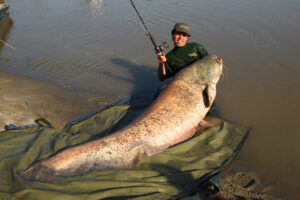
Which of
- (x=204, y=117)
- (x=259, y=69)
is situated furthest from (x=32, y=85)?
(x=259, y=69)

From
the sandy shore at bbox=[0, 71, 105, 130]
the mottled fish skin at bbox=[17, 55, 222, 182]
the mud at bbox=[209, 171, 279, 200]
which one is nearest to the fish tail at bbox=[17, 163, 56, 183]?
the mottled fish skin at bbox=[17, 55, 222, 182]

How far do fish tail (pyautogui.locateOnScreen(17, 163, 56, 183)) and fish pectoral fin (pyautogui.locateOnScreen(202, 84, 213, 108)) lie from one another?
2310 millimetres

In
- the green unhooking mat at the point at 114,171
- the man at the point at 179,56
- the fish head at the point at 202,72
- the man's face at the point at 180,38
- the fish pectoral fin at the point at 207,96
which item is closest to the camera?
the green unhooking mat at the point at 114,171

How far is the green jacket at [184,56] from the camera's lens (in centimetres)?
423

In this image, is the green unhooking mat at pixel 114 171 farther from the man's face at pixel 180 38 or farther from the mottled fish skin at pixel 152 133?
the man's face at pixel 180 38

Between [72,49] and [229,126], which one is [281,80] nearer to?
[229,126]

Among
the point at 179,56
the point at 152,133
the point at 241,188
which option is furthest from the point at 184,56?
the point at 241,188

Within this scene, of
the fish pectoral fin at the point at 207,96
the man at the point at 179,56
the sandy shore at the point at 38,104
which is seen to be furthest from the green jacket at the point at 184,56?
the sandy shore at the point at 38,104

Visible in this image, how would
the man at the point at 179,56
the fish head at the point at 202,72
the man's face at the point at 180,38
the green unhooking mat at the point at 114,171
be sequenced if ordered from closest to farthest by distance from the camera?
the green unhooking mat at the point at 114,171
the fish head at the point at 202,72
the man's face at the point at 180,38
the man at the point at 179,56

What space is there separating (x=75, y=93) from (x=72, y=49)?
9.49 ft

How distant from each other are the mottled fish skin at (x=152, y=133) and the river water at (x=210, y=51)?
92cm

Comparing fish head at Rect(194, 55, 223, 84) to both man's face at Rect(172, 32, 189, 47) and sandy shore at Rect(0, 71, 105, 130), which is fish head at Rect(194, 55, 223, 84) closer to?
man's face at Rect(172, 32, 189, 47)

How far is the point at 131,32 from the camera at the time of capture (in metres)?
8.75

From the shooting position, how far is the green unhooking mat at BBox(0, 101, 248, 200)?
2514 mm
